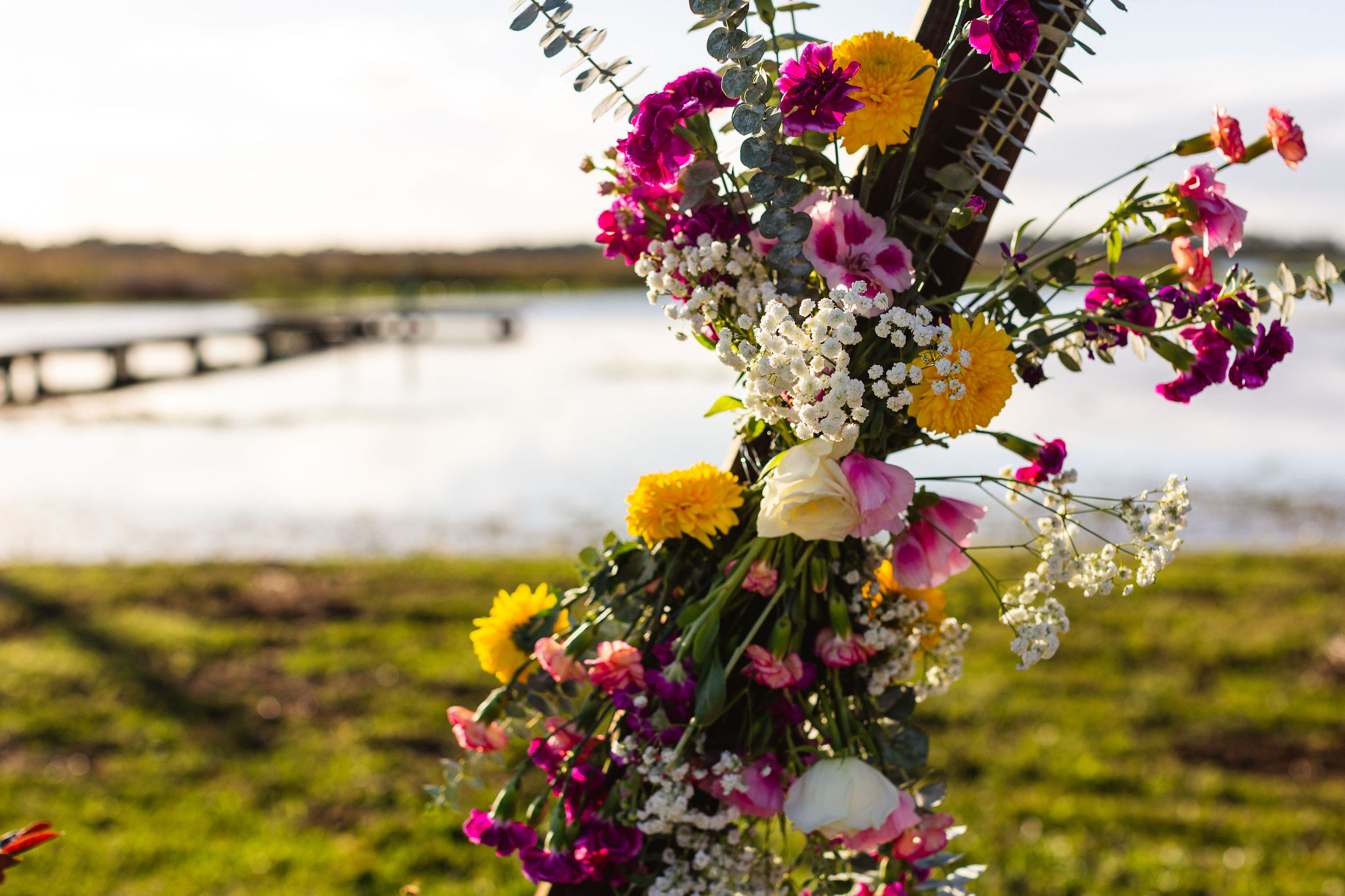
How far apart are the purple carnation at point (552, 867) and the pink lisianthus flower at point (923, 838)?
0.33 meters

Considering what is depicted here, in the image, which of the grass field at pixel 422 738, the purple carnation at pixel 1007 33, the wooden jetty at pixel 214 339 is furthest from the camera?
the wooden jetty at pixel 214 339

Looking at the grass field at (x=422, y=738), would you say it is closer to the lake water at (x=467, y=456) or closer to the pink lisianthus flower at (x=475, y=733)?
the lake water at (x=467, y=456)

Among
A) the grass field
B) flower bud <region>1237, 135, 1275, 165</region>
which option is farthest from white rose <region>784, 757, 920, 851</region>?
the grass field

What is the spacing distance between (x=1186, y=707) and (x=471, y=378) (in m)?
13.2

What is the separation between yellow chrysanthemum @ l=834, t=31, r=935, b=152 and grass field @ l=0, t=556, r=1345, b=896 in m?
2.55

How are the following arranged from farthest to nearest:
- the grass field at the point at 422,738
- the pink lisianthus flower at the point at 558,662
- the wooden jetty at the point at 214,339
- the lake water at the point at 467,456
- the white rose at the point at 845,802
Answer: the wooden jetty at the point at 214,339 → the lake water at the point at 467,456 → the grass field at the point at 422,738 → the pink lisianthus flower at the point at 558,662 → the white rose at the point at 845,802

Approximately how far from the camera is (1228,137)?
0.85 meters

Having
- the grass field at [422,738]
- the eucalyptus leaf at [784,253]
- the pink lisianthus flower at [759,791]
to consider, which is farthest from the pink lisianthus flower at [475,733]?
the grass field at [422,738]

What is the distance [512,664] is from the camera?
1043 millimetres

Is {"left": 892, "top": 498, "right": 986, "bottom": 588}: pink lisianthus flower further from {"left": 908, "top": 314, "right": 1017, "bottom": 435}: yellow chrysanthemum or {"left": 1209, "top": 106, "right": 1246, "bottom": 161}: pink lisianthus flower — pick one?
{"left": 1209, "top": 106, "right": 1246, "bottom": 161}: pink lisianthus flower

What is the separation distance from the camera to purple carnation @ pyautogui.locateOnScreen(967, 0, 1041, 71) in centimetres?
75

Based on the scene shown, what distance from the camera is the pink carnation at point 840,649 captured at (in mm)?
923

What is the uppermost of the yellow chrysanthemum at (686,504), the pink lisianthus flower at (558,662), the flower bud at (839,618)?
the yellow chrysanthemum at (686,504)

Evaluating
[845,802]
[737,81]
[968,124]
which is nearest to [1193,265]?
[968,124]
